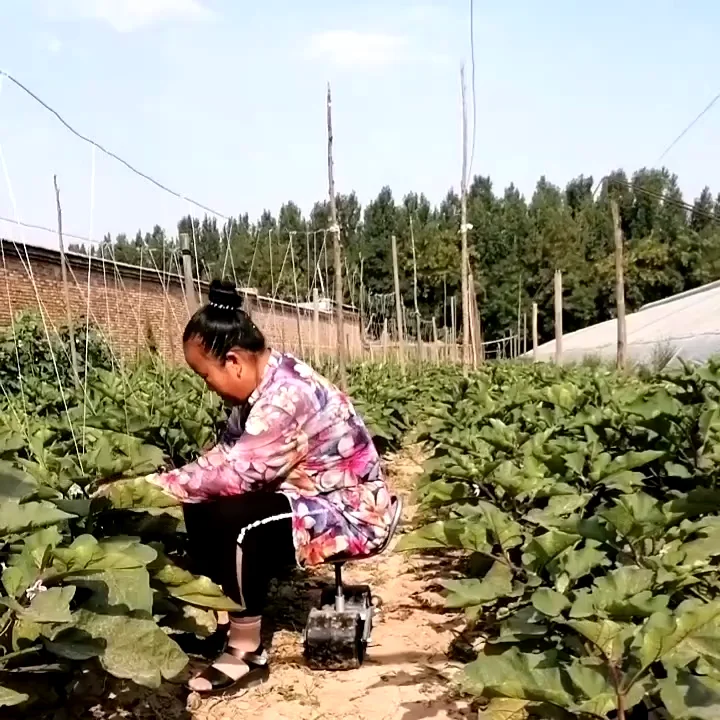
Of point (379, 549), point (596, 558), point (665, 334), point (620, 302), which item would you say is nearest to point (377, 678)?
point (379, 549)

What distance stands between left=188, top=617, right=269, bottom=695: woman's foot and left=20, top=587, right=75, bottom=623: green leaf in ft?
3.08

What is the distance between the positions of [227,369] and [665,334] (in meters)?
18.4

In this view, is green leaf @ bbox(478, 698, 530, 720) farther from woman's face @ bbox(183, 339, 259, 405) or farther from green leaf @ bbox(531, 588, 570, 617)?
woman's face @ bbox(183, 339, 259, 405)

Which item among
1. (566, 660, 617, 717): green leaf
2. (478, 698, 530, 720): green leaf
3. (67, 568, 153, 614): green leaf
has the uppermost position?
(67, 568, 153, 614): green leaf

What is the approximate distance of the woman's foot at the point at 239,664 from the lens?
8.09 ft

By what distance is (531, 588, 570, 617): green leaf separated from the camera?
1684 mm

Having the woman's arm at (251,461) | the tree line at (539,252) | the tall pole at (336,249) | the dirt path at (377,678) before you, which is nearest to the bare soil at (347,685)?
the dirt path at (377,678)

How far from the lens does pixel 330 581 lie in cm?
366

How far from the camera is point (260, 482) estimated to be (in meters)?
2.53

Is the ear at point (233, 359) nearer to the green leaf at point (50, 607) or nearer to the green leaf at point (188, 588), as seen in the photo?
the green leaf at point (188, 588)

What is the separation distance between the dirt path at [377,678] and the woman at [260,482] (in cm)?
10

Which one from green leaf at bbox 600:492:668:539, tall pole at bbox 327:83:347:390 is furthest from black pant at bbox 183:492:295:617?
tall pole at bbox 327:83:347:390

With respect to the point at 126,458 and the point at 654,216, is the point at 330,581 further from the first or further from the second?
the point at 654,216

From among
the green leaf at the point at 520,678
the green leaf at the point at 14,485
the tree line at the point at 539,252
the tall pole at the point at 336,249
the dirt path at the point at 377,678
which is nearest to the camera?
the green leaf at the point at 520,678
